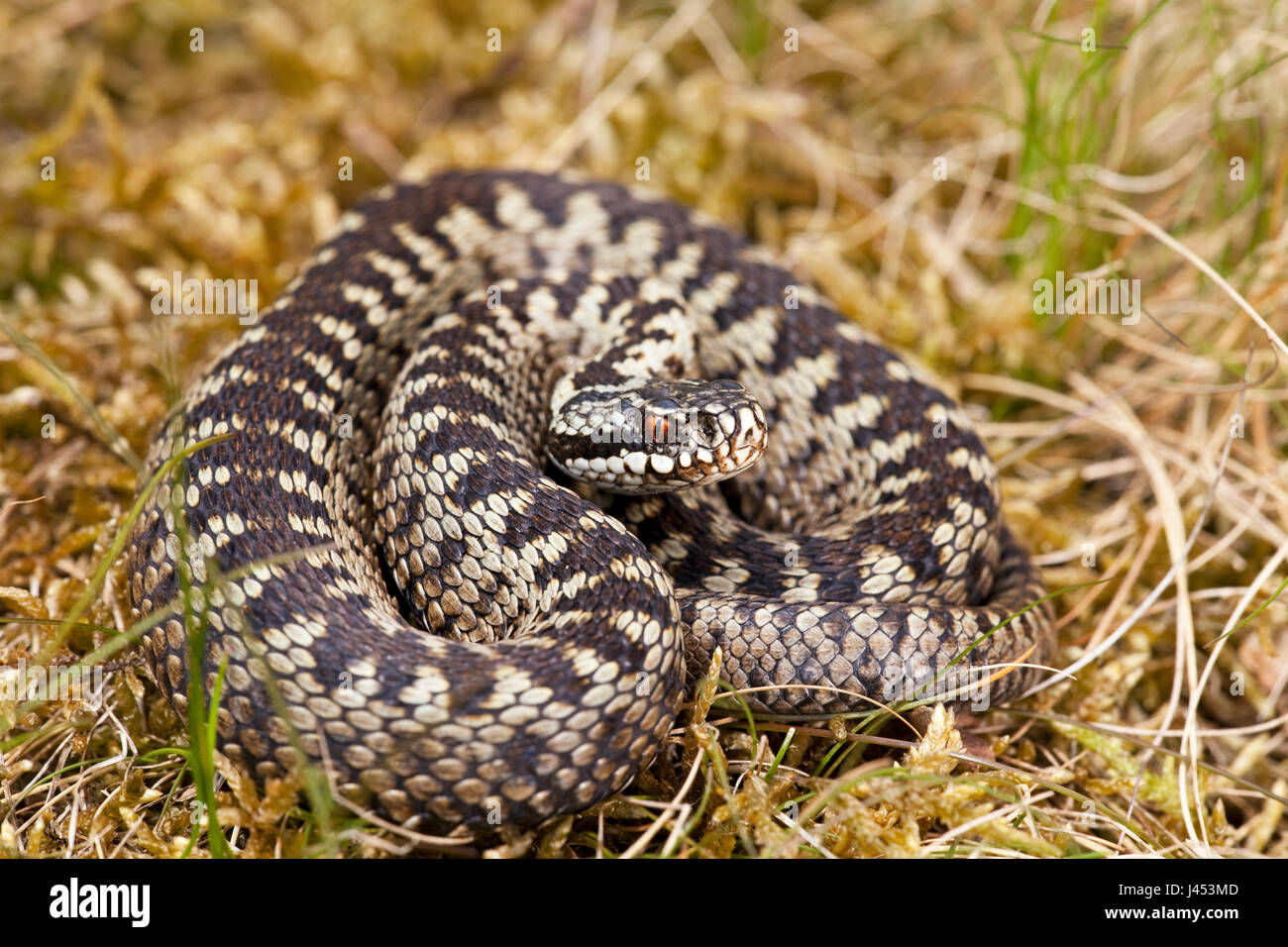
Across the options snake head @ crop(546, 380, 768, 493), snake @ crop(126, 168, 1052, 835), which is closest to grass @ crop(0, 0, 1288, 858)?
snake @ crop(126, 168, 1052, 835)

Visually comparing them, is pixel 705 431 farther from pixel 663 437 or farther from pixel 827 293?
pixel 827 293

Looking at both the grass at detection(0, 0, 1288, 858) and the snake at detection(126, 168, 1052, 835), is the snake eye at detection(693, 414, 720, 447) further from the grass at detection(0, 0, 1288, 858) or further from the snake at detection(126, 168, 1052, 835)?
the grass at detection(0, 0, 1288, 858)

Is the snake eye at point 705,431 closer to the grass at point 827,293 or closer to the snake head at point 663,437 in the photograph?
the snake head at point 663,437

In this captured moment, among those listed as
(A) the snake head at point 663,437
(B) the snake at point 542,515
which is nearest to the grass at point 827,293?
(B) the snake at point 542,515

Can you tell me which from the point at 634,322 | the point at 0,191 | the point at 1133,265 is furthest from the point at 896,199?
the point at 0,191

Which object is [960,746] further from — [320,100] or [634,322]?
[320,100]

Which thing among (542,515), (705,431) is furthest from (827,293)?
(542,515)
